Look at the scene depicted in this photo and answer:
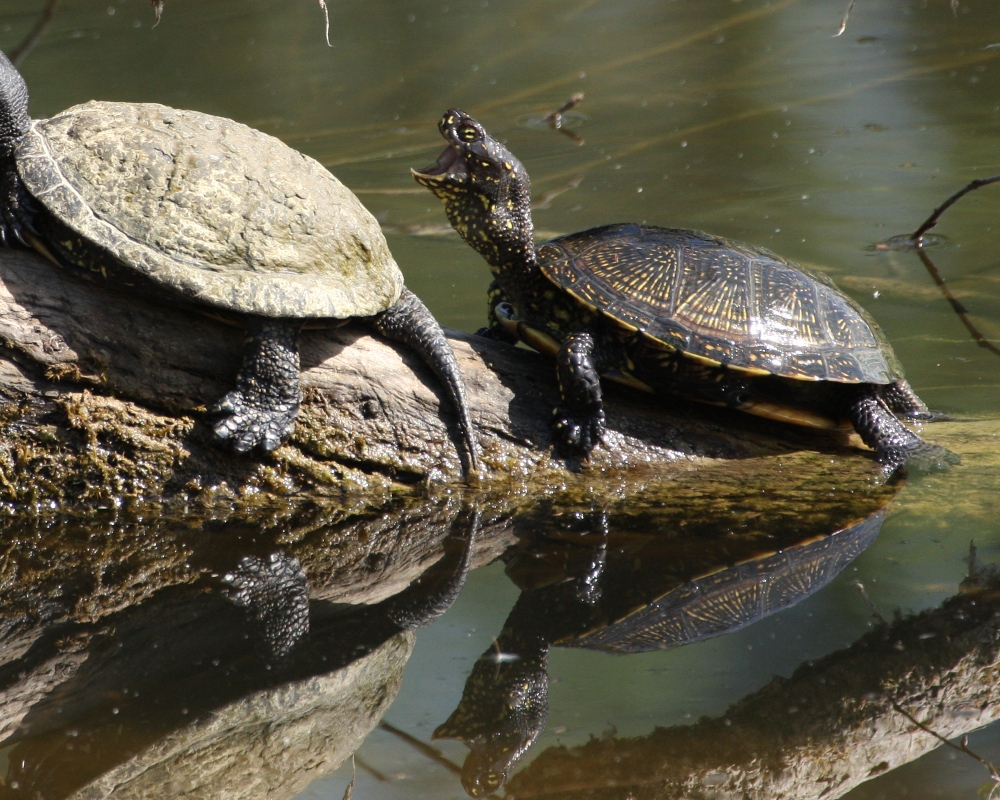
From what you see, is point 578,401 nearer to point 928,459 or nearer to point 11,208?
point 928,459

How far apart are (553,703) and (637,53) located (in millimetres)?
9282

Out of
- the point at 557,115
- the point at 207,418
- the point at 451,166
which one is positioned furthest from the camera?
the point at 557,115

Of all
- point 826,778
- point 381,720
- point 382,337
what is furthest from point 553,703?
point 382,337

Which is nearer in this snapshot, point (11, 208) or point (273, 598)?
point (273, 598)

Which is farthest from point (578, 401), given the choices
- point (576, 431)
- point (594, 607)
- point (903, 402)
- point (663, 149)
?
point (663, 149)

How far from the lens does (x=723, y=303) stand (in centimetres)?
357

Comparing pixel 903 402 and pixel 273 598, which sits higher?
pixel 273 598

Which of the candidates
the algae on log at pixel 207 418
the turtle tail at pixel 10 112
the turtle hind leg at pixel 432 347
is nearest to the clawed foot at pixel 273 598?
the algae on log at pixel 207 418

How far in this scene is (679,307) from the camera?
353 cm

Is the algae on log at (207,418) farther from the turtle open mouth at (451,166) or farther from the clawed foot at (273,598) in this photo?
the turtle open mouth at (451,166)

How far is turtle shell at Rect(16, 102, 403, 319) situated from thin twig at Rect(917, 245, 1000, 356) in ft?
11.5

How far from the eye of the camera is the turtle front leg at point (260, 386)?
9.93 feet

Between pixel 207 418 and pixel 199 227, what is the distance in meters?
0.62

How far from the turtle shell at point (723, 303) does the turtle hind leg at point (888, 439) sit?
0.11 metres
